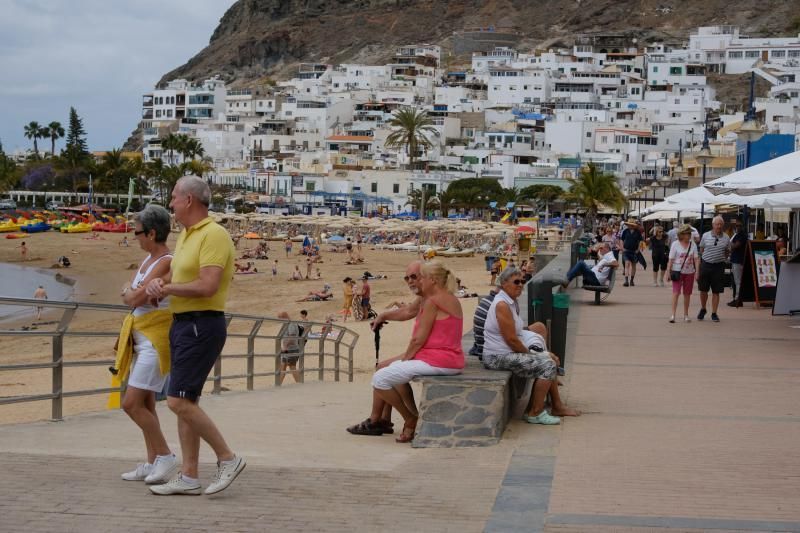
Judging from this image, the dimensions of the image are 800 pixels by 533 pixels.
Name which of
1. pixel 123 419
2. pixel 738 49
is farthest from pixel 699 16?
pixel 123 419

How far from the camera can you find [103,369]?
64.8 feet

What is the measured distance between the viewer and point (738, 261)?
1886 cm

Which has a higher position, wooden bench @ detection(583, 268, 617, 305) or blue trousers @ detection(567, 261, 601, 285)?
blue trousers @ detection(567, 261, 601, 285)

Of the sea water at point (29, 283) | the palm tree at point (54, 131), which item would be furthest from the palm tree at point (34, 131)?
the sea water at point (29, 283)

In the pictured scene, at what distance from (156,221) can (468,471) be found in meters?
2.34

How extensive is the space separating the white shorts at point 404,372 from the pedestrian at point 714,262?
29.4ft

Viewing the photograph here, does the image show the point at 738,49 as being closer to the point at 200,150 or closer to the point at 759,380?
the point at 200,150

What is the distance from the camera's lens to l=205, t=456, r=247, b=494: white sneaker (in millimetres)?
6070

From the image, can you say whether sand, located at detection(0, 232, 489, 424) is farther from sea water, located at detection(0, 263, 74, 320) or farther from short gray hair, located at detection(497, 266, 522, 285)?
short gray hair, located at detection(497, 266, 522, 285)

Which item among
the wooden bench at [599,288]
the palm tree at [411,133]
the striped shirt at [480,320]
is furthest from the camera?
the palm tree at [411,133]

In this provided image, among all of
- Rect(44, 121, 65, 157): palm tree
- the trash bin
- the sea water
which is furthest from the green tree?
the trash bin

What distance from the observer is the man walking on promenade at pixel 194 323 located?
6.02m

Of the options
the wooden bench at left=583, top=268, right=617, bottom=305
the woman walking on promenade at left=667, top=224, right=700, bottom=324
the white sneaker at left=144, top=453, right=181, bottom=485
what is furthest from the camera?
the wooden bench at left=583, top=268, right=617, bottom=305

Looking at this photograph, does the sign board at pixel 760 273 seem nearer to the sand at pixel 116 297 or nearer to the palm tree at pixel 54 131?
the sand at pixel 116 297
